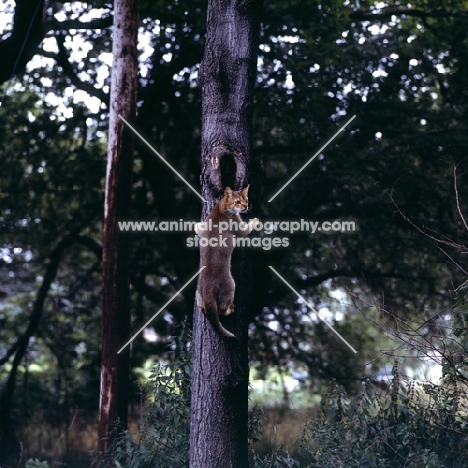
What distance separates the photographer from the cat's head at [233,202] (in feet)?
17.3

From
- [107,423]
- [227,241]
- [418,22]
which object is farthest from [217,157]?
[418,22]

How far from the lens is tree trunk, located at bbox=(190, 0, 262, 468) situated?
5.36 meters

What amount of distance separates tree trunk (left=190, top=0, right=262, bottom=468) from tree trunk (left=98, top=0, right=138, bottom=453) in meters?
2.71

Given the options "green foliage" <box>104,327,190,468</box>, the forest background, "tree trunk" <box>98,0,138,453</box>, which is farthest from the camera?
the forest background

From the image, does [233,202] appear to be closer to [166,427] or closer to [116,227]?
[166,427]

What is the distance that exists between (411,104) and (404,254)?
227 centimetres

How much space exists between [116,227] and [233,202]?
10.9ft

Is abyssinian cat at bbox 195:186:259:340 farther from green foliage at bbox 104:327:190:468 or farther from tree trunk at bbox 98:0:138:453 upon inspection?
tree trunk at bbox 98:0:138:453

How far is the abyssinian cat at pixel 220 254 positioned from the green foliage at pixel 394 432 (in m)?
1.58

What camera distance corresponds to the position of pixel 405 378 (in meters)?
6.29

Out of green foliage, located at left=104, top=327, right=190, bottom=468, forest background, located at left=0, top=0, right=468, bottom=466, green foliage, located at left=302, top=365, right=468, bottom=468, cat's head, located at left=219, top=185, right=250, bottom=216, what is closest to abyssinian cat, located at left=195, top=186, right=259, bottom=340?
cat's head, located at left=219, top=185, right=250, bottom=216

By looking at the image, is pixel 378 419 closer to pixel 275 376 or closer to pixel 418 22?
pixel 275 376

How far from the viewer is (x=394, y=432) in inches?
249

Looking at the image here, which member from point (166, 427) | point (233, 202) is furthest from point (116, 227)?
point (233, 202)
